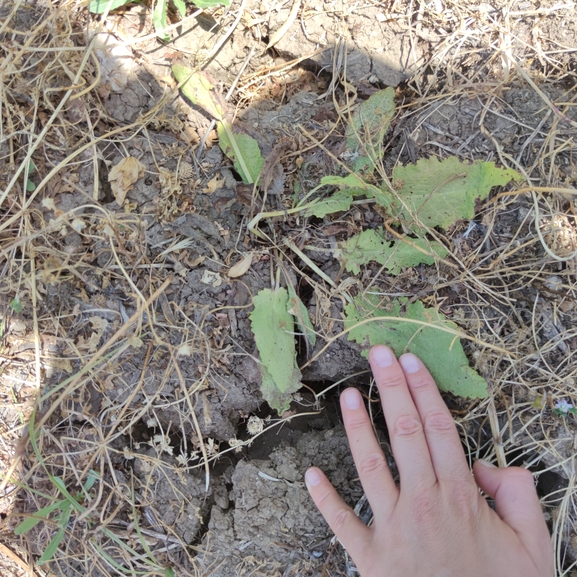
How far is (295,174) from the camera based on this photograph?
2.12 metres

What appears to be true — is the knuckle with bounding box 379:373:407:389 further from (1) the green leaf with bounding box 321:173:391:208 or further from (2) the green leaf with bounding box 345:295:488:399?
(1) the green leaf with bounding box 321:173:391:208

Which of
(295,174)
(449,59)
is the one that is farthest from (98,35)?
(449,59)

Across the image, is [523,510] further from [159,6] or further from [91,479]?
[159,6]

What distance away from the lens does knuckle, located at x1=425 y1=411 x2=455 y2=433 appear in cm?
193

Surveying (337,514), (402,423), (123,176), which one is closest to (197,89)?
(123,176)

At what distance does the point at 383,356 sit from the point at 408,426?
28cm

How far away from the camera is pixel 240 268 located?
6.82 ft

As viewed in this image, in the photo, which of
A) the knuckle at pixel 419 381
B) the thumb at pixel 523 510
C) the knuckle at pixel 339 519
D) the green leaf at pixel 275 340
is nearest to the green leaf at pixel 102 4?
the green leaf at pixel 275 340

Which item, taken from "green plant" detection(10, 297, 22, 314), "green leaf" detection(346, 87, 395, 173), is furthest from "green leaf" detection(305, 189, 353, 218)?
"green plant" detection(10, 297, 22, 314)

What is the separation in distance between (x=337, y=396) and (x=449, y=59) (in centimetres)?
152

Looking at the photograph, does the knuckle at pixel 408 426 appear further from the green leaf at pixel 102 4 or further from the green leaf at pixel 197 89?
the green leaf at pixel 102 4

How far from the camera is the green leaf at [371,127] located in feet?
6.79

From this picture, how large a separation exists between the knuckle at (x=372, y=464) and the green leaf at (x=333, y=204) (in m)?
0.96

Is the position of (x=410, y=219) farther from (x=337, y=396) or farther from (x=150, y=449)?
(x=150, y=449)
